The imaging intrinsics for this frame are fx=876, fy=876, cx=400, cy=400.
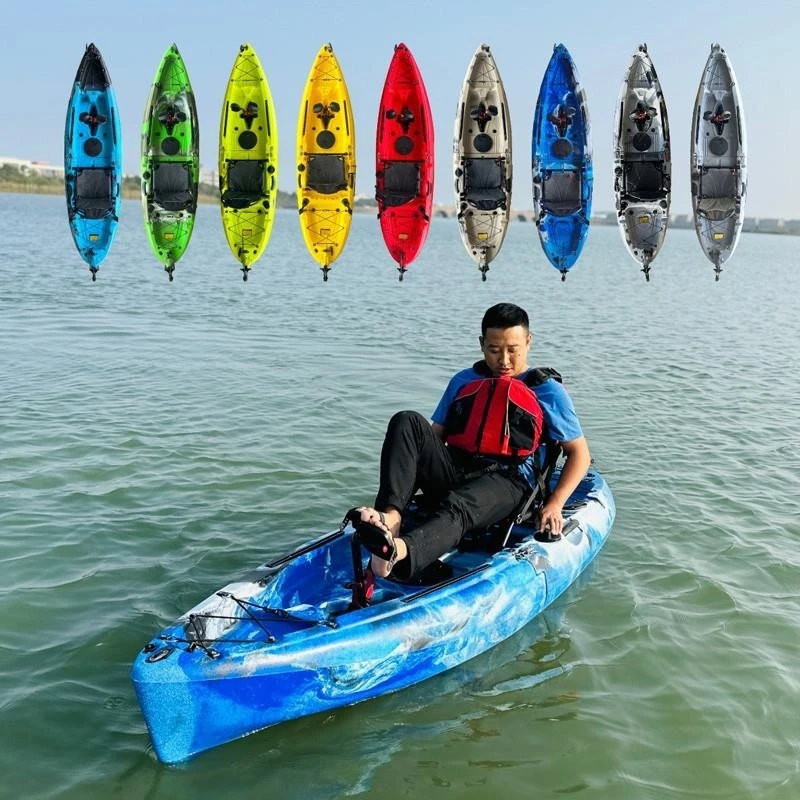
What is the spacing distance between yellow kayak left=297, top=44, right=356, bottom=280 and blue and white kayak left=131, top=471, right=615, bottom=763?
4.11 meters

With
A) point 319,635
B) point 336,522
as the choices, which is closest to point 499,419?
point 319,635

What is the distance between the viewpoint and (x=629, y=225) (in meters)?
8.75

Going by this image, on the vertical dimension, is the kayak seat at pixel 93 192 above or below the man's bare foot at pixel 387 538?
above

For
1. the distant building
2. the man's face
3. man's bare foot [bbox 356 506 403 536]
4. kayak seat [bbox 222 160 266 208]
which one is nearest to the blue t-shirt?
the man's face

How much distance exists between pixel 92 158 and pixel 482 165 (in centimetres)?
377

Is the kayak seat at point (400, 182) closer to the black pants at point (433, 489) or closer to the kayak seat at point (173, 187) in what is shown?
the kayak seat at point (173, 187)

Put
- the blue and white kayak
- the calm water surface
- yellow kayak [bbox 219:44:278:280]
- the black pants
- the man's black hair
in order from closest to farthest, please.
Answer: the blue and white kayak
the calm water surface
the black pants
the man's black hair
yellow kayak [bbox 219:44:278:280]

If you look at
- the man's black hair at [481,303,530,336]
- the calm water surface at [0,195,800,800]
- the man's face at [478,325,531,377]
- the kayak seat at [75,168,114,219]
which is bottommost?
the calm water surface at [0,195,800,800]

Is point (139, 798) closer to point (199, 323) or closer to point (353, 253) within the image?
point (199, 323)

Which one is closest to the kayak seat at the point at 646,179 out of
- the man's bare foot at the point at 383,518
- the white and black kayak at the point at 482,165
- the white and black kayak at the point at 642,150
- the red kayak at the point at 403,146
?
the white and black kayak at the point at 642,150

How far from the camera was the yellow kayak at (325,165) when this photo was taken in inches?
326

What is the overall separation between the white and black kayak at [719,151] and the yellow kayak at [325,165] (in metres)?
3.38

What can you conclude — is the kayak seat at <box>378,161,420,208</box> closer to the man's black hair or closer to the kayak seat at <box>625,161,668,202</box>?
the kayak seat at <box>625,161,668,202</box>

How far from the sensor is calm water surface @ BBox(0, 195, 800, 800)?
387cm
